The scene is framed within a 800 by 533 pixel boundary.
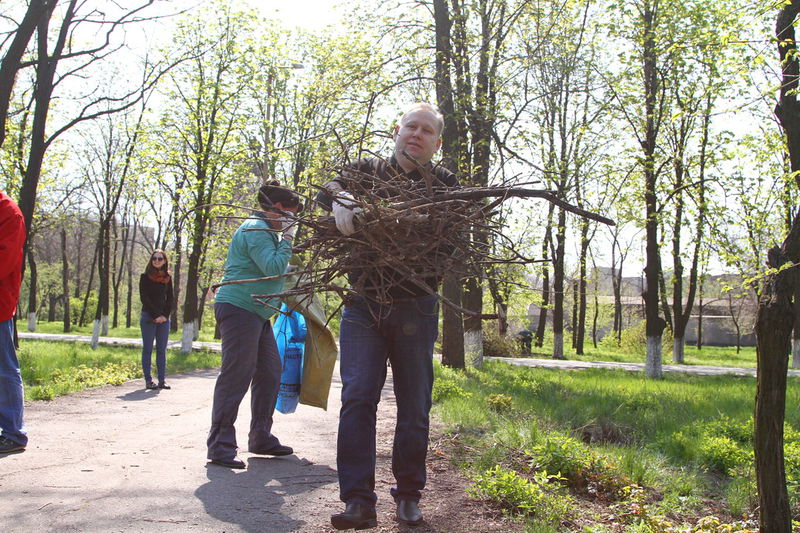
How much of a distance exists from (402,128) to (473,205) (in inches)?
24.8

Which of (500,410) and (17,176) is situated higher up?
(17,176)

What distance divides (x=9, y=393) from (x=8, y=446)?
0.36m

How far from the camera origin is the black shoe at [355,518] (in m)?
3.08

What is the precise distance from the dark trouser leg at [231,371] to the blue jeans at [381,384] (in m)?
1.48

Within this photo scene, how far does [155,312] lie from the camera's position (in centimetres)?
972

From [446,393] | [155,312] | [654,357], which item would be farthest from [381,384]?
[654,357]

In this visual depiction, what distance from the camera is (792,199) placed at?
15.9m

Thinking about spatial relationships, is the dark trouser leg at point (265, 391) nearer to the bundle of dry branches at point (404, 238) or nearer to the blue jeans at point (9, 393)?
the blue jeans at point (9, 393)

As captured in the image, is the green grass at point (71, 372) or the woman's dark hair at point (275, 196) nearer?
the woman's dark hair at point (275, 196)

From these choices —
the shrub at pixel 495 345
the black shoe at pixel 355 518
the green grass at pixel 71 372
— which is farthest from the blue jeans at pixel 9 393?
the shrub at pixel 495 345

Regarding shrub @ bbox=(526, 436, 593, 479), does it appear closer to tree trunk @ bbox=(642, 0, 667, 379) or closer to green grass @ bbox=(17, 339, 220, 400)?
green grass @ bbox=(17, 339, 220, 400)

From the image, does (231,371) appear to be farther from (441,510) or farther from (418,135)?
(418,135)

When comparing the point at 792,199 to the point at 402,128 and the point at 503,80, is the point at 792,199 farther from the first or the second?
the point at 402,128

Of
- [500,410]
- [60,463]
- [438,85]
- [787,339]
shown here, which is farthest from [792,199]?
[60,463]
